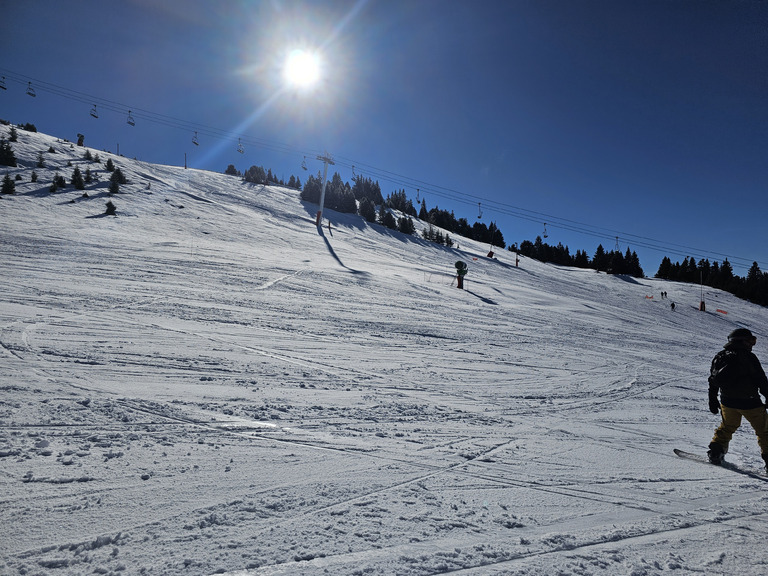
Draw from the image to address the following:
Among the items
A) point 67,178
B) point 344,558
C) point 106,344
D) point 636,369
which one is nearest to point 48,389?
point 106,344

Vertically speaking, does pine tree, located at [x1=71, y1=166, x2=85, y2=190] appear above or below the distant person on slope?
above

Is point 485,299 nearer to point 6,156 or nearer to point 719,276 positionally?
point 6,156

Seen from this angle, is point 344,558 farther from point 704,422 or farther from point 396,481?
point 704,422

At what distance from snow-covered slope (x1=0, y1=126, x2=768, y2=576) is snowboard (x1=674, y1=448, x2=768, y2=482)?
21 cm

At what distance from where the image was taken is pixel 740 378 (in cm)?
438

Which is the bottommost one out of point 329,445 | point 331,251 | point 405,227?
point 329,445

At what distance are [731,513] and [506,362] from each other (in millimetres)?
5178

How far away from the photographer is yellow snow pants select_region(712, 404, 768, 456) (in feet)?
14.3

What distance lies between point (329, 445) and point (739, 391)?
494cm

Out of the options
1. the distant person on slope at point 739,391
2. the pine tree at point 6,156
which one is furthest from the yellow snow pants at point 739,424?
the pine tree at point 6,156

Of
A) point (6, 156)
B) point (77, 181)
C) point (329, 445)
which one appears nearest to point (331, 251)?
point (77, 181)

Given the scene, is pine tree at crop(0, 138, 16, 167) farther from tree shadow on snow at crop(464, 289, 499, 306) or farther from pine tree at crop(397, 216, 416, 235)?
pine tree at crop(397, 216, 416, 235)

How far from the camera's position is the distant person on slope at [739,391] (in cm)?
434

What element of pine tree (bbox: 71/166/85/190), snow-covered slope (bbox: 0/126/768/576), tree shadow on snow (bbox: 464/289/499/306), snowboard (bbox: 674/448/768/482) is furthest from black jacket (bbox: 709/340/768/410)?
pine tree (bbox: 71/166/85/190)
